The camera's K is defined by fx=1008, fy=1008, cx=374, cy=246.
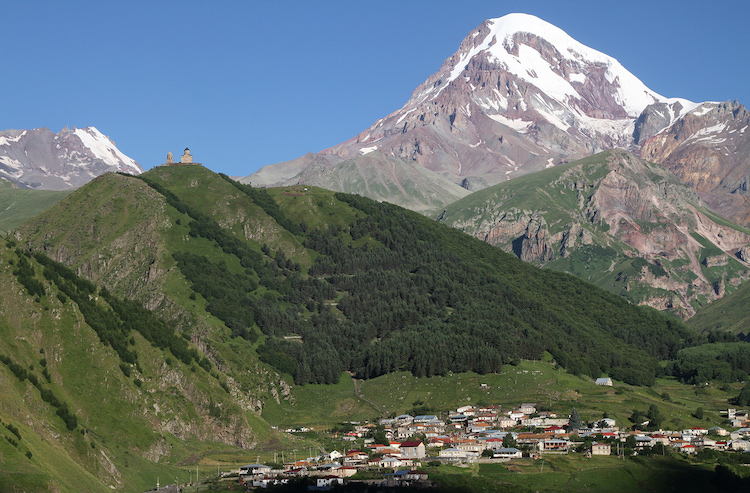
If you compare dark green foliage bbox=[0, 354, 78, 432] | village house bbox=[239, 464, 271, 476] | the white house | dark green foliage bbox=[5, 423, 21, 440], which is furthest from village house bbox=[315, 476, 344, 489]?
dark green foliage bbox=[5, 423, 21, 440]

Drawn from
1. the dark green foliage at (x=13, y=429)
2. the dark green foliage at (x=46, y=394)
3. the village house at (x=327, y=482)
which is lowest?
the village house at (x=327, y=482)

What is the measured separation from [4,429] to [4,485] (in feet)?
58.0

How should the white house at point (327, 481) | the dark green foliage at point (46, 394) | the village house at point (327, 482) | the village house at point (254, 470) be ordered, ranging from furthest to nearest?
the village house at point (254, 470) < the dark green foliage at point (46, 394) < the white house at point (327, 481) < the village house at point (327, 482)

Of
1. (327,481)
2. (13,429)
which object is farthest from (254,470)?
(13,429)

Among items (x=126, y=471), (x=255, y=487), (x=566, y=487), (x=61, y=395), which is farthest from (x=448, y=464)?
(x=61, y=395)

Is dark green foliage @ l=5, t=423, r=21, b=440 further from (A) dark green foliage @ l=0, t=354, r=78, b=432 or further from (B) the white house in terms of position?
(B) the white house

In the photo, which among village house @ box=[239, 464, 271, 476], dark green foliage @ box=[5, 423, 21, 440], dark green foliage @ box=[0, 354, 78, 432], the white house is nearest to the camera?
dark green foliage @ box=[5, 423, 21, 440]

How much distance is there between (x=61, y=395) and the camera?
200 metres

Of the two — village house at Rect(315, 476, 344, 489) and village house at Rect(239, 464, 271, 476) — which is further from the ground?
village house at Rect(239, 464, 271, 476)

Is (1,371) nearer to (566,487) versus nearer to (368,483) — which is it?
(368,483)

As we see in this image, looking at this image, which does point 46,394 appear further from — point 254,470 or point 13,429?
point 254,470

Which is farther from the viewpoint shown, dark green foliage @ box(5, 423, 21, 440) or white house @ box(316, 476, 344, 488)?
white house @ box(316, 476, 344, 488)

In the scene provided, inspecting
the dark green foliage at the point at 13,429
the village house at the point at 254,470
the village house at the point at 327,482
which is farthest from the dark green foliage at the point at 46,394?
the village house at the point at 327,482

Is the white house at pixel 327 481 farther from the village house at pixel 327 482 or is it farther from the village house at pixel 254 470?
the village house at pixel 254 470
